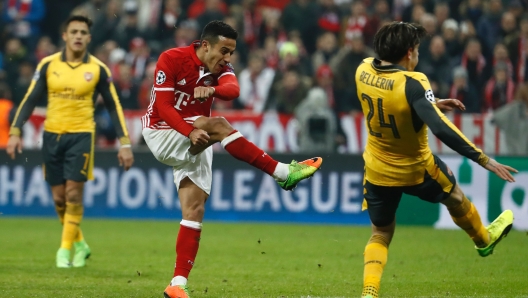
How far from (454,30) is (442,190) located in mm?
10619

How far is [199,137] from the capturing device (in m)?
6.59

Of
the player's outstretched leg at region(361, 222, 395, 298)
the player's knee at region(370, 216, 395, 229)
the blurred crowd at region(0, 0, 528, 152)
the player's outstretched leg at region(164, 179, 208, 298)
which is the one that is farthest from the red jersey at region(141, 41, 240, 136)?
the blurred crowd at region(0, 0, 528, 152)

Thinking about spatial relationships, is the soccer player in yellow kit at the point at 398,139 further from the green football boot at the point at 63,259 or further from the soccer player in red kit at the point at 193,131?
the green football boot at the point at 63,259

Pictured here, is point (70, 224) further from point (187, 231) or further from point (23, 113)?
point (187, 231)

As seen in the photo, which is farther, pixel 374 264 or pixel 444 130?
pixel 374 264

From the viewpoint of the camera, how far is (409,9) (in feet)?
57.4

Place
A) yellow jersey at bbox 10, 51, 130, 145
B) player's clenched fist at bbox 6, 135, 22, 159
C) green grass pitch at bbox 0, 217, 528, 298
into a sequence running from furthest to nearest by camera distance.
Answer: yellow jersey at bbox 10, 51, 130, 145
player's clenched fist at bbox 6, 135, 22, 159
green grass pitch at bbox 0, 217, 528, 298

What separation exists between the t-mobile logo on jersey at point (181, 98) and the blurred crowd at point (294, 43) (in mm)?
8583

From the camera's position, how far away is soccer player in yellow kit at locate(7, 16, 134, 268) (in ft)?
31.0

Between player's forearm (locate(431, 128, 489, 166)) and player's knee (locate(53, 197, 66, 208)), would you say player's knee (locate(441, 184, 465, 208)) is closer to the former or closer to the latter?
player's forearm (locate(431, 128, 489, 166))

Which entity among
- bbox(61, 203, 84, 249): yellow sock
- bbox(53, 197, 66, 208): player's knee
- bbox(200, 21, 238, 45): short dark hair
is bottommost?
bbox(61, 203, 84, 249): yellow sock

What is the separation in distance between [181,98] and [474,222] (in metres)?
2.50

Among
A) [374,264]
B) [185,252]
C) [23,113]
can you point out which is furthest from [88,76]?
[374,264]

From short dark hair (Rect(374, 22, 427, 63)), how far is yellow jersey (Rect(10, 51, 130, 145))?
3.91 m
